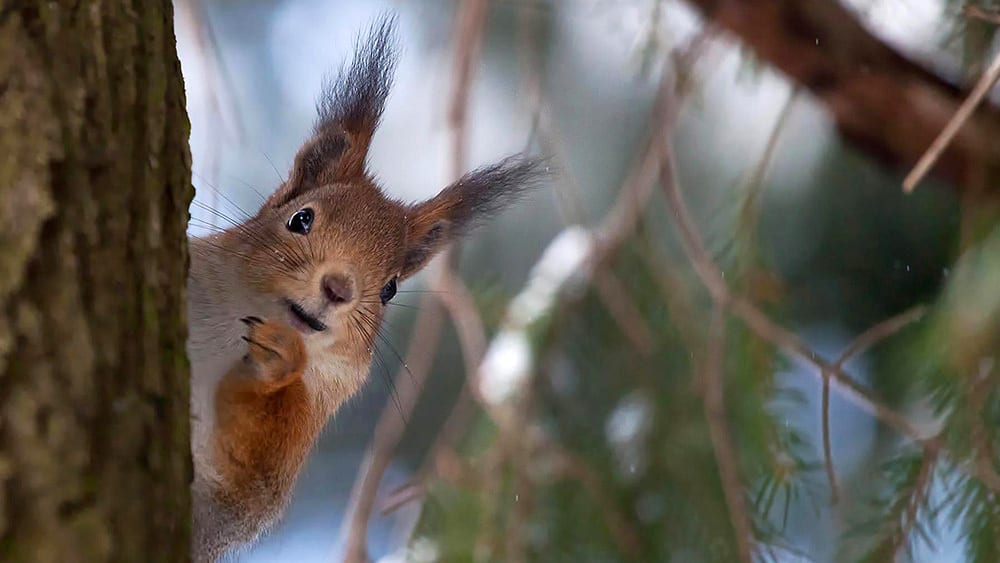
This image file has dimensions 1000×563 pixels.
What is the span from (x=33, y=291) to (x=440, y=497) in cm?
94

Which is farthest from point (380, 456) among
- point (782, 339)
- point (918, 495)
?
point (918, 495)

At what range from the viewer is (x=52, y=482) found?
402 mm

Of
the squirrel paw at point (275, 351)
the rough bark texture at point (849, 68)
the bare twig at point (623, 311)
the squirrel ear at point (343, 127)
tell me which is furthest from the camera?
the rough bark texture at point (849, 68)

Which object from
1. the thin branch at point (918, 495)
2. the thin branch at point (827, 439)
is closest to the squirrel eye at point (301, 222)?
the thin branch at point (827, 439)

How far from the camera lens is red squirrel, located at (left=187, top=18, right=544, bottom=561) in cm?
100

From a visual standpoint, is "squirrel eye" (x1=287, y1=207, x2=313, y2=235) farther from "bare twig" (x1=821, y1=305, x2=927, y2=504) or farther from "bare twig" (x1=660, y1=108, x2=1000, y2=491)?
"bare twig" (x1=821, y1=305, x2=927, y2=504)

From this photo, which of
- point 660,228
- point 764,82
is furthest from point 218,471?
point 764,82

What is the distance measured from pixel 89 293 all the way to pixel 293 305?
0.60 meters

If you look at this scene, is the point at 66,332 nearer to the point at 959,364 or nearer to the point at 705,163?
the point at 959,364

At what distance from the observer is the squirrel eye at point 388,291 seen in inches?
46.0

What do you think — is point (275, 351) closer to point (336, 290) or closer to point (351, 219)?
point (336, 290)

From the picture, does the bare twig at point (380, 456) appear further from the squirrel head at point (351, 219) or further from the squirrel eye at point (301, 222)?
the squirrel eye at point (301, 222)

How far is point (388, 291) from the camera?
3.87ft

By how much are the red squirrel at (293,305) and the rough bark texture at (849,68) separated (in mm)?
418
